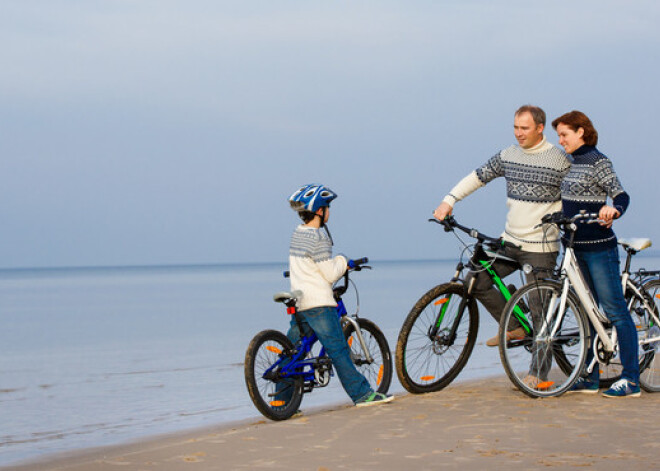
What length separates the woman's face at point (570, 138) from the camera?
A: 20.5 ft

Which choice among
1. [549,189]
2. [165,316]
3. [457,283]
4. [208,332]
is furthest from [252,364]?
[165,316]

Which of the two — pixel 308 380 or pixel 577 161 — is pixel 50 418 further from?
pixel 577 161

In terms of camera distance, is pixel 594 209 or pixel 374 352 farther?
pixel 374 352

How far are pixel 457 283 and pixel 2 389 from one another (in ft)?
21.2

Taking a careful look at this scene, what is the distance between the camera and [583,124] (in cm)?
623

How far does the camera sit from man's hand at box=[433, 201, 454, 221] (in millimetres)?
6539

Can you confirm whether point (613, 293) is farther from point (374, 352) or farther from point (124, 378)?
point (124, 378)

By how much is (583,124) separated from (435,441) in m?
2.53

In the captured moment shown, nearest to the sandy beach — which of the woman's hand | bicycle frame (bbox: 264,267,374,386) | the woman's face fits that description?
bicycle frame (bbox: 264,267,374,386)

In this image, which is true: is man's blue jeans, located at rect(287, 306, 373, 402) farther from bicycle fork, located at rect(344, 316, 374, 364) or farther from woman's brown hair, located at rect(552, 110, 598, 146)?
woman's brown hair, located at rect(552, 110, 598, 146)

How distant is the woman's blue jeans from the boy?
167cm

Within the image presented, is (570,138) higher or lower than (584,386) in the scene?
higher

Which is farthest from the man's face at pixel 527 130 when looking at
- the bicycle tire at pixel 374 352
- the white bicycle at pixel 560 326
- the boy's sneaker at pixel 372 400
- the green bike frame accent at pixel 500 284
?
the boy's sneaker at pixel 372 400

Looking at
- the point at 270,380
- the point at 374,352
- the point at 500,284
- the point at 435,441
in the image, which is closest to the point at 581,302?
the point at 500,284
